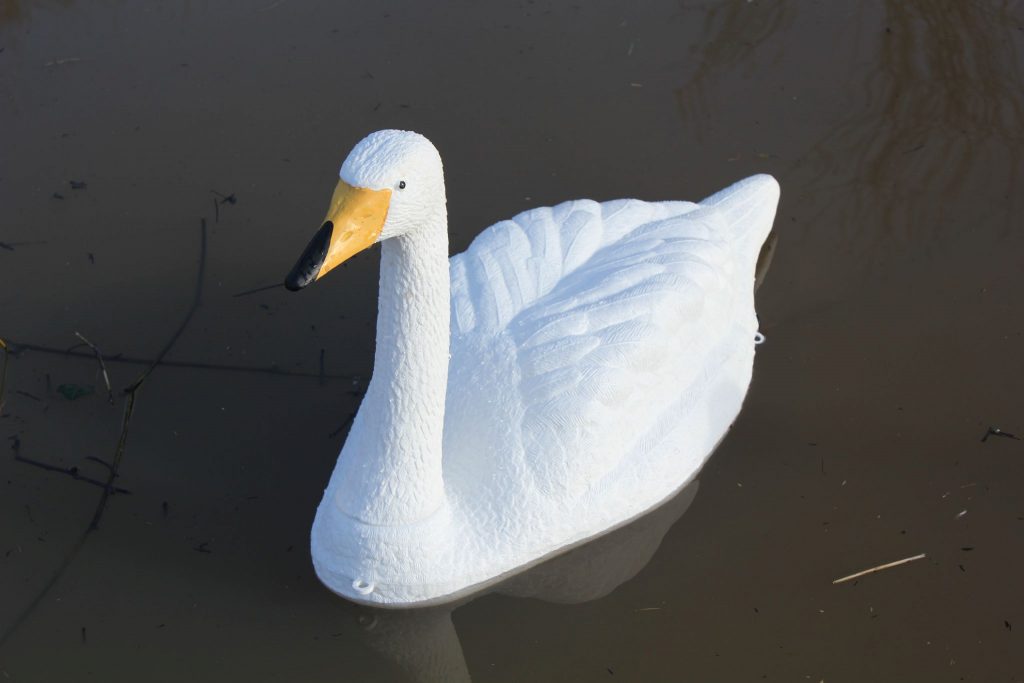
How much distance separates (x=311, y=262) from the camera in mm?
3447

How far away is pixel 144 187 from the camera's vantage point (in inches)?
258

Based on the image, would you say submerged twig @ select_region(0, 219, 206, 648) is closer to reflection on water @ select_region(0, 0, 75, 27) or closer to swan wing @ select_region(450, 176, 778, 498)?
swan wing @ select_region(450, 176, 778, 498)

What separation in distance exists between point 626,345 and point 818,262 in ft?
6.10

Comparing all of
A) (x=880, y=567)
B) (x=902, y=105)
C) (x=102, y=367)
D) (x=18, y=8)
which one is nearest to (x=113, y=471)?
(x=102, y=367)

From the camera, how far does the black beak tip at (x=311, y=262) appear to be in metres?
3.39

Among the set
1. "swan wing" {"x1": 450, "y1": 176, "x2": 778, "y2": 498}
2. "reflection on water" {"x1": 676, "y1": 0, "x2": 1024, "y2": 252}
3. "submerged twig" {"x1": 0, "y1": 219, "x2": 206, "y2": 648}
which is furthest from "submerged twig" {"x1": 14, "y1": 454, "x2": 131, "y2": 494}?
"reflection on water" {"x1": 676, "y1": 0, "x2": 1024, "y2": 252}

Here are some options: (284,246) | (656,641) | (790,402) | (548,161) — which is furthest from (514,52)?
(656,641)

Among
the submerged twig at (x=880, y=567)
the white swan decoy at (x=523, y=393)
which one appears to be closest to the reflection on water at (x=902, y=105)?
the white swan decoy at (x=523, y=393)

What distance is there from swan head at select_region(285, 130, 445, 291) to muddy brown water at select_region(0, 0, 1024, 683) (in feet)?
5.76

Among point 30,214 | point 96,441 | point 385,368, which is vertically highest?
point 385,368

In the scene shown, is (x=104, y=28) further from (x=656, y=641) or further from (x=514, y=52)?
(x=656, y=641)

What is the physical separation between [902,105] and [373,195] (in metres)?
A: 4.41

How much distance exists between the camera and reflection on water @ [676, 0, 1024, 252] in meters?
6.49

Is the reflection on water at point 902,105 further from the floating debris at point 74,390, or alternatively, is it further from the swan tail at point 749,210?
the floating debris at point 74,390
